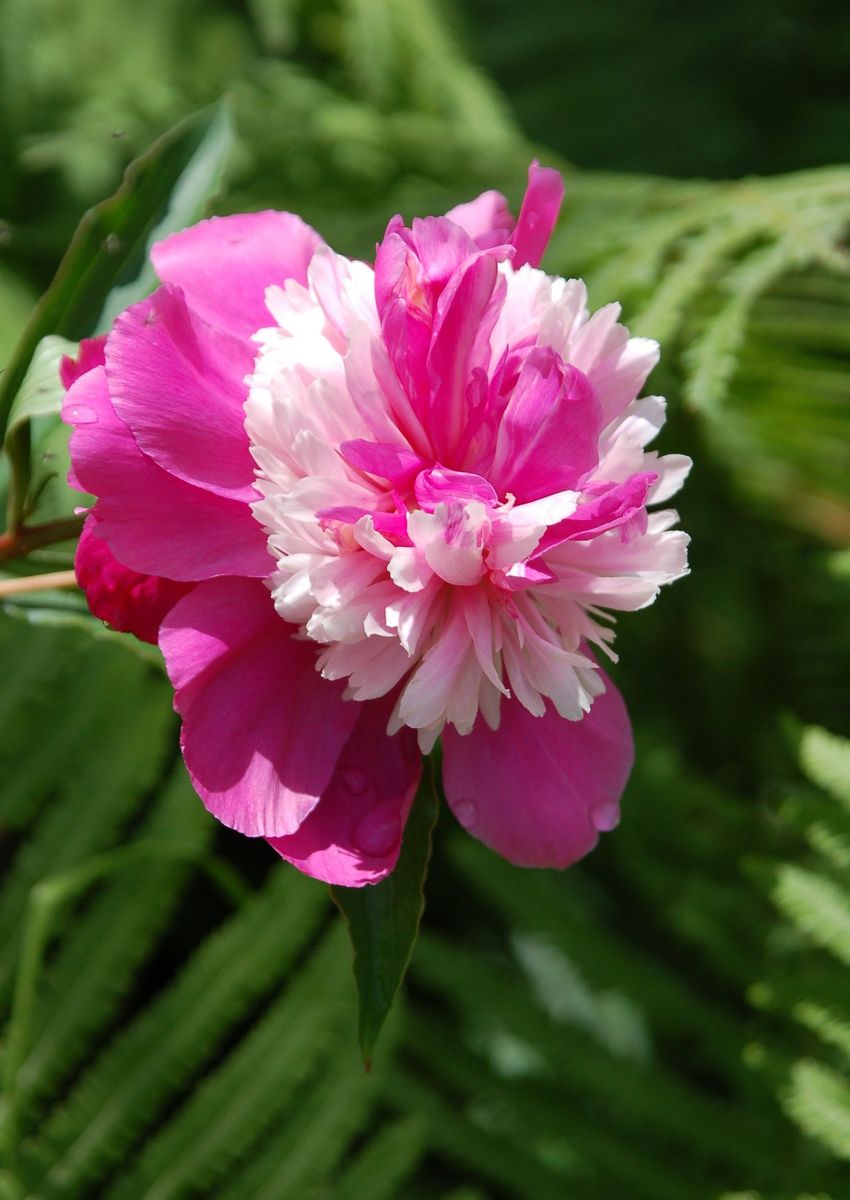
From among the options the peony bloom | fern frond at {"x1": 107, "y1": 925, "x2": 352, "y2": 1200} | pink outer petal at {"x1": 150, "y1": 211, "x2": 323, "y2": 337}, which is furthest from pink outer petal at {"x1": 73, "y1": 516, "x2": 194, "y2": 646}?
fern frond at {"x1": 107, "y1": 925, "x2": 352, "y2": 1200}

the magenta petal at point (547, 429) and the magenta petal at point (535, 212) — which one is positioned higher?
the magenta petal at point (535, 212)

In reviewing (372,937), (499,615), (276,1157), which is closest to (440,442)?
(499,615)

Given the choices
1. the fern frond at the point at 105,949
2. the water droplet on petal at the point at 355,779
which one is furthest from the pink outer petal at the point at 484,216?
the fern frond at the point at 105,949

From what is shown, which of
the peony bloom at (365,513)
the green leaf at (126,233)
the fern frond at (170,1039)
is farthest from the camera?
the fern frond at (170,1039)

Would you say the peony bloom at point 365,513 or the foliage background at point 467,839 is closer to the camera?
the peony bloom at point 365,513

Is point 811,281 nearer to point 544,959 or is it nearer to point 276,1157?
point 544,959

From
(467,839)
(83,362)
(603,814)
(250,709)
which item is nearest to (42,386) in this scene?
(83,362)

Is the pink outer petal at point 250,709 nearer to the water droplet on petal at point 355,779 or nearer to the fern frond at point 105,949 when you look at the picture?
the water droplet on petal at point 355,779

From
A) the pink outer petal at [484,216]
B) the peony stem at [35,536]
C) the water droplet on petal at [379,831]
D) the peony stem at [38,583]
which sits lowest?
the water droplet on petal at [379,831]
